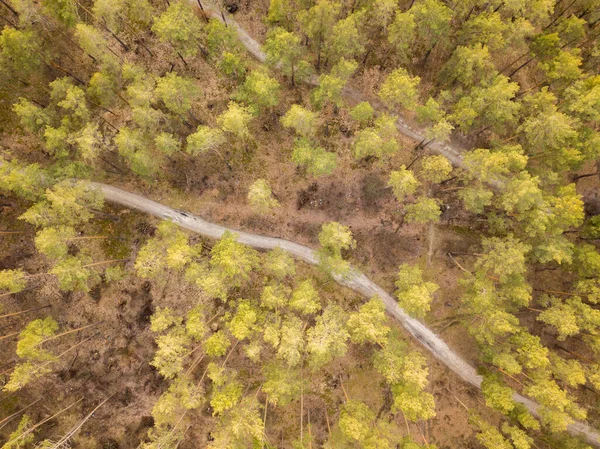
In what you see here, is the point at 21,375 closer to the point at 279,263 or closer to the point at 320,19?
the point at 279,263

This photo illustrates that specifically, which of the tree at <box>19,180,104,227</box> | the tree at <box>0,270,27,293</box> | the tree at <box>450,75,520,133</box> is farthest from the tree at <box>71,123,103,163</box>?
the tree at <box>450,75,520,133</box>

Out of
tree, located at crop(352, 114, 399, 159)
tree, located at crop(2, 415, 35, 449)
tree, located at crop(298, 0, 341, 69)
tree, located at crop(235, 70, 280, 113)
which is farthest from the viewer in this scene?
tree, located at crop(2, 415, 35, 449)

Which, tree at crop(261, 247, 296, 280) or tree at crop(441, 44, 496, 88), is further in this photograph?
tree at crop(261, 247, 296, 280)

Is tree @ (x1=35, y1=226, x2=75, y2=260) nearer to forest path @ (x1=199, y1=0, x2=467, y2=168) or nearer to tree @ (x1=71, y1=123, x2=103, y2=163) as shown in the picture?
tree @ (x1=71, y1=123, x2=103, y2=163)

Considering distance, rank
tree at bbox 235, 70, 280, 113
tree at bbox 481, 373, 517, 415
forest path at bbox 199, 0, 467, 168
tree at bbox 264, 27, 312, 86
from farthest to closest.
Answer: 1. forest path at bbox 199, 0, 467, 168
2. tree at bbox 481, 373, 517, 415
3. tree at bbox 264, 27, 312, 86
4. tree at bbox 235, 70, 280, 113

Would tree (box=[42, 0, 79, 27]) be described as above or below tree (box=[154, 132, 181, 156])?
above
